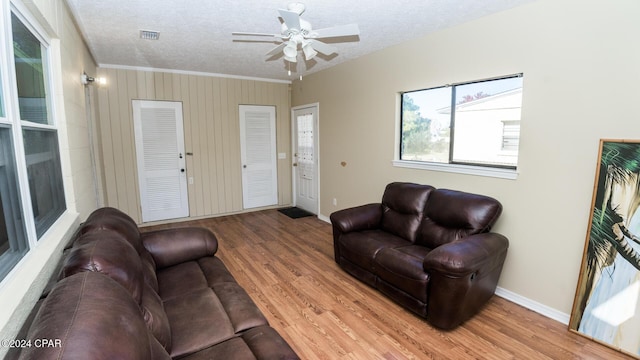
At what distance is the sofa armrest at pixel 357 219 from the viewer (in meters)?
3.31

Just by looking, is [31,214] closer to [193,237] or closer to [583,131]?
[193,237]

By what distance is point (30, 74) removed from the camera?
183 centimetres

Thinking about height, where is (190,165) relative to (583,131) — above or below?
below

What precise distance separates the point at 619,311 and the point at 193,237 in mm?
3239

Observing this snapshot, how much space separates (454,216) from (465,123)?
1.05m

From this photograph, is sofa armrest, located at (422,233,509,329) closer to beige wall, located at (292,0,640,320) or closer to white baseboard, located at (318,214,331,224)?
beige wall, located at (292,0,640,320)

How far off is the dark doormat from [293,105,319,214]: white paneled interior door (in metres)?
0.09

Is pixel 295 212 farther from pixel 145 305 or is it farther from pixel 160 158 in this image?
pixel 145 305

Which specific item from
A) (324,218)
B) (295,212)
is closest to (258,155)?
(295,212)

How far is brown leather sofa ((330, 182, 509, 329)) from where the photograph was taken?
7.51ft

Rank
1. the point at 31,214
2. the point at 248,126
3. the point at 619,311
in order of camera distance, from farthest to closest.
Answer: the point at 248,126, the point at 619,311, the point at 31,214

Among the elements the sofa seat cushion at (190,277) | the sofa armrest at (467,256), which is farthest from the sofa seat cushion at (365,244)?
the sofa seat cushion at (190,277)

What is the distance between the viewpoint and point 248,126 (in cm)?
584

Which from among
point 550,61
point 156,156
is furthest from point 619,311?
point 156,156
